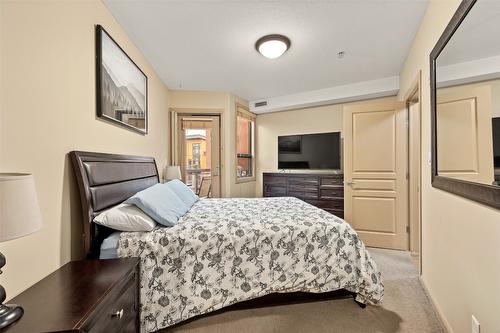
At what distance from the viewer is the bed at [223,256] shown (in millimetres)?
1568

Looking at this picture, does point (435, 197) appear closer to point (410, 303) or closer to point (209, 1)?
point (410, 303)

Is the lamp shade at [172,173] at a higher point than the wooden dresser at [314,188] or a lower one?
higher

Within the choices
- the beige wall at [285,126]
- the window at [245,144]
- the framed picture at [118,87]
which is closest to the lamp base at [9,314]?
the framed picture at [118,87]

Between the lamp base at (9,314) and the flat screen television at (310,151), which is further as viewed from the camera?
the flat screen television at (310,151)

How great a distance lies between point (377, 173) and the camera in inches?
130

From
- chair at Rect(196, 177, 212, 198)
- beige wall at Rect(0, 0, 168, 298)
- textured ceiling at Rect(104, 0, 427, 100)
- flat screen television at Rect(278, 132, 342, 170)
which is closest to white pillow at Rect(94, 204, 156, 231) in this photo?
beige wall at Rect(0, 0, 168, 298)

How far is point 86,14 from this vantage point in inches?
69.1

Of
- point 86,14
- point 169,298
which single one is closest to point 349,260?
point 169,298

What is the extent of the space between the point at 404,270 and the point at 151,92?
3906mm

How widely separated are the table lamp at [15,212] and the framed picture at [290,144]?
4281 mm

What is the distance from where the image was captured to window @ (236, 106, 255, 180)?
4754 millimetres

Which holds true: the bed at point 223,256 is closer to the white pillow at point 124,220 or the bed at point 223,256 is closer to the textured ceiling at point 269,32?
the white pillow at point 124,220

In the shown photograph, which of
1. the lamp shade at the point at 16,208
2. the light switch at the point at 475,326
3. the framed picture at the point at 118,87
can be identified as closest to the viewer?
the lamp shade at the point at 16,208

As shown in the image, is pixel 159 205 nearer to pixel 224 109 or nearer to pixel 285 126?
pixel 224 109
